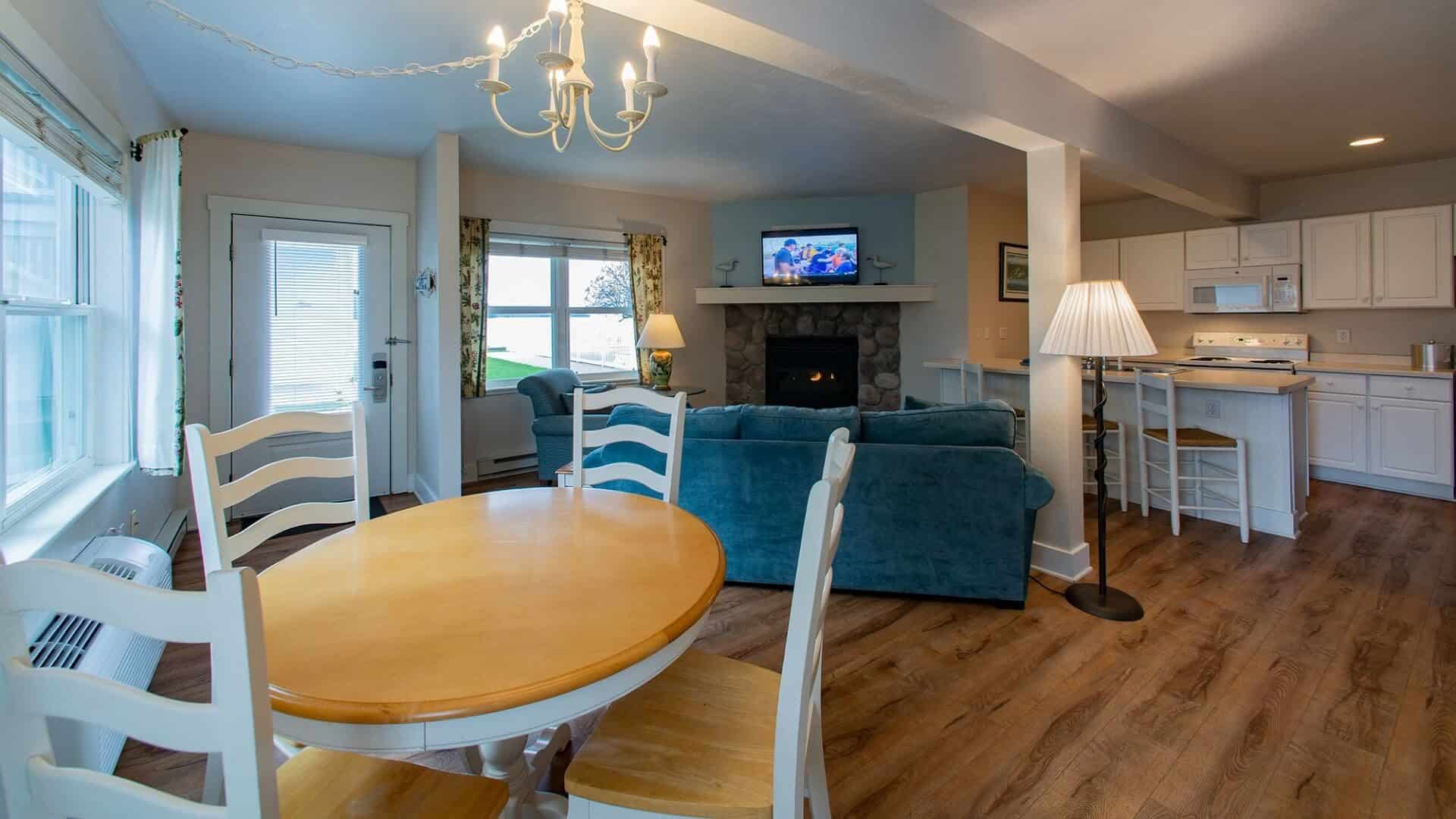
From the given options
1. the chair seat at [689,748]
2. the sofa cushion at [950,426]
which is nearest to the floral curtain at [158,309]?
the chair seat at [689,748]

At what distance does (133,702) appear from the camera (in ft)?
2.31

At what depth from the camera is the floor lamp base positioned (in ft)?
9.12

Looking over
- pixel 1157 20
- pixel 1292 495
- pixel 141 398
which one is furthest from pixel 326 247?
pixel 1292 495

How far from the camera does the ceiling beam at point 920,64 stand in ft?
6.72

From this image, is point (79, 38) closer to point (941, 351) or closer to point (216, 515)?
point (216, 515)

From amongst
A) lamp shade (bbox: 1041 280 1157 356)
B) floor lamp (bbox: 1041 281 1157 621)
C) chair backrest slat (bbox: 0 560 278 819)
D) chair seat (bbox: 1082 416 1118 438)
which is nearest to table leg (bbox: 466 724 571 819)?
chair backrest slat (bbox: 0 560 278 819)

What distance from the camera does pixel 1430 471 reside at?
4391mm

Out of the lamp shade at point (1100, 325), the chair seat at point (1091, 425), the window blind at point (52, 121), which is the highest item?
the window blind at point (52, 121)

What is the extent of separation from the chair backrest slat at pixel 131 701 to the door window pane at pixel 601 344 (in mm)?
5301

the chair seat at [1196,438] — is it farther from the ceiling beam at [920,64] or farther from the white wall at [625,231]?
the white wall at [625,231]

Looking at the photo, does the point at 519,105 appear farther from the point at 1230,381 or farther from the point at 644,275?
the point at 1230,381

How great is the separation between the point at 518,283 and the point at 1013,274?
174 inches

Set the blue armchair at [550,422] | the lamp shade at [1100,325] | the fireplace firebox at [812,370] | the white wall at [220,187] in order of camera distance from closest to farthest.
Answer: the lamp shade at [1100,325] → the white wall at [220,187] → the blue armchair at [550,422] → the fireplace firebox at [812,370]

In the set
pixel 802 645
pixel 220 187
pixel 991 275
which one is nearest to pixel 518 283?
pixel 220 187
